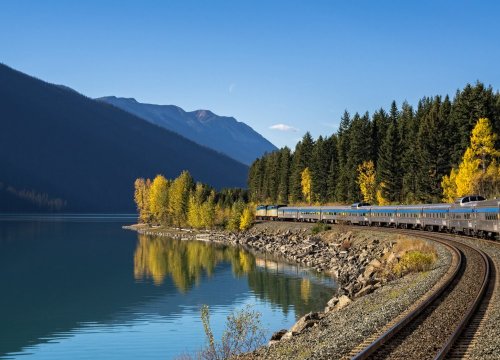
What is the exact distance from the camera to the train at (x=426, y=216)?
5062 cm

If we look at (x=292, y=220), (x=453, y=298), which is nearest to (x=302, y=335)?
(x=453, y=298)

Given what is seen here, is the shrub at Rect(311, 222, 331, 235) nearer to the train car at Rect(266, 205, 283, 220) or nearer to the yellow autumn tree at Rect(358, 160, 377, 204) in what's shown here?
the yellow autumn tree at Rect(358, 160, 377, 204)

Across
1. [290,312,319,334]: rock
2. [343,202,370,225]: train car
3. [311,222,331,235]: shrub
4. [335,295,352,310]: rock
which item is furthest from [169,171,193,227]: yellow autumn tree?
[290,312,319,334]: rock

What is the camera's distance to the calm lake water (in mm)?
36125

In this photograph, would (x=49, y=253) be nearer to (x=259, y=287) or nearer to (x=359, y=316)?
(x=259, y=287)

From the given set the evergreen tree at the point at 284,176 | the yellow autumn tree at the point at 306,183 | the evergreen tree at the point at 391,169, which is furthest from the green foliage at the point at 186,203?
the evergreen tree at the point at 391,169

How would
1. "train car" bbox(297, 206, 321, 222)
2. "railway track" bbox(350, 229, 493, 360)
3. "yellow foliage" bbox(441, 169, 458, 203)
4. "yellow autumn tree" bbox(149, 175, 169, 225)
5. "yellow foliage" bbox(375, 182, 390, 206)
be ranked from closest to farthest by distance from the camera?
"railway track" bbox(350, 229, 493, 360) → "yellow foliage" bbox(441, 169, 458, 203) → "train car" bbox(297, 206, 321, 222) → "yellow foliage" bbox(375, 182, 390, 206) → "yellow autumn tree" bbox(149, 175, 169, 225)

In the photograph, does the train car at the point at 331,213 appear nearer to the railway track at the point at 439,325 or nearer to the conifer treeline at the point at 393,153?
the conifer treeline at the point at 393,153

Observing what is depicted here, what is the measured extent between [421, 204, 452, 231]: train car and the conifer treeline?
20.8m

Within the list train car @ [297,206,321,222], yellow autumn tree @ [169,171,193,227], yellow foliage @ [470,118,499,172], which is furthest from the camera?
yellow autumn tree @ [169,171,193,227]

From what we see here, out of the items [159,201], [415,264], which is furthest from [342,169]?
[415,264]

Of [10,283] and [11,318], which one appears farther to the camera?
[10,283]

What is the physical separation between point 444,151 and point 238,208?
183ft

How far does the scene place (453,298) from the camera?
2436 centimetres
